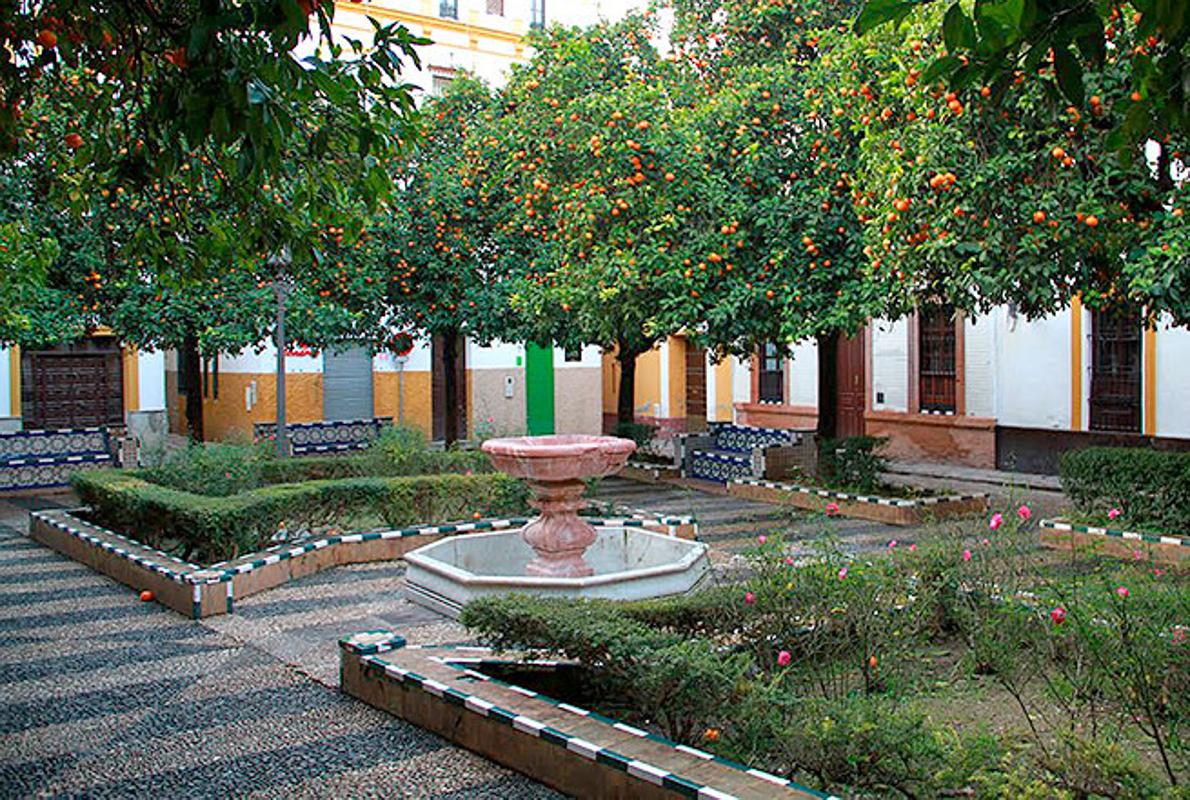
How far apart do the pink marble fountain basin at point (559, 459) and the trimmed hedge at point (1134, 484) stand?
18.1ft

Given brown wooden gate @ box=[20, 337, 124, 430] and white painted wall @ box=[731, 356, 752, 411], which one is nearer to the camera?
brown wooden gate @ box=[20, 337, 124, 430]

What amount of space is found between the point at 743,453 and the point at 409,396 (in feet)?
36.9

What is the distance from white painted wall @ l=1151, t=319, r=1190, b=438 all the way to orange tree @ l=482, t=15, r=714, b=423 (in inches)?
287

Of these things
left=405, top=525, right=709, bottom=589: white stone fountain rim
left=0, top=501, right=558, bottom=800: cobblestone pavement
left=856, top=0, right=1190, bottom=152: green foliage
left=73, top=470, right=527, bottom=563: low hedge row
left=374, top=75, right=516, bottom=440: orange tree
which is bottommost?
left=0, top=501, right=558, bottom=800: cobblestone pavement

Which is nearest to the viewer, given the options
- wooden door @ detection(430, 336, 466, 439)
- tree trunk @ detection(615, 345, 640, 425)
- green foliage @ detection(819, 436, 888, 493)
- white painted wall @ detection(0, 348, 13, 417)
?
green foliage @ detection(819, 436, 888, 493)

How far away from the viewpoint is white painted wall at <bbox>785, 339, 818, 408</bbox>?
2248 centimetres

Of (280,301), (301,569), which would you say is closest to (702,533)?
(301,569)

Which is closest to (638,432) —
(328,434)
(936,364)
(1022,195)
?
(936,364)

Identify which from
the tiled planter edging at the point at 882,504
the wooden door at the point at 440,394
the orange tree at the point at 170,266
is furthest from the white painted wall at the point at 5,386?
the tiled planter edging at the point at 882,504

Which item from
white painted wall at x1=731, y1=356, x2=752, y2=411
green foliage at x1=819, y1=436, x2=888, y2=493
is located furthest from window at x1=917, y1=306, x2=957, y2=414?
green foliage at x1=819, y1=436, x2=888, y2=493

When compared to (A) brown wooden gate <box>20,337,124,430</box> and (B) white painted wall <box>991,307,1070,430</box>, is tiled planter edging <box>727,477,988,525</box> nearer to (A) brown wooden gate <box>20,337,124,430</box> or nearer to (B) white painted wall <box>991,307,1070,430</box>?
(B) white painted wall <box>991,307,1070,430</box>

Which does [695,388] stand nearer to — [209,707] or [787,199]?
[787,199]

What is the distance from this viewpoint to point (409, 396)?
86.6 ft

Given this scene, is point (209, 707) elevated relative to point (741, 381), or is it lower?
lower
